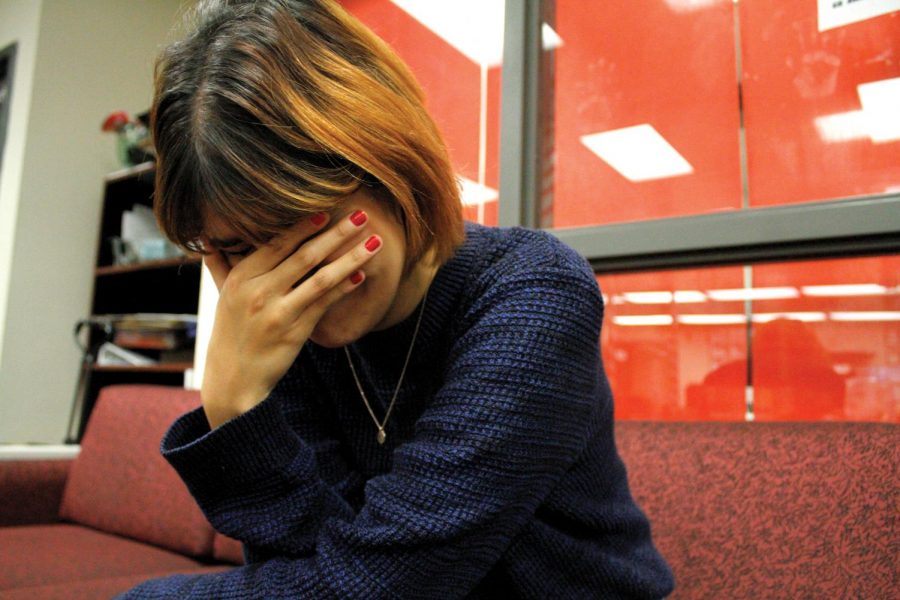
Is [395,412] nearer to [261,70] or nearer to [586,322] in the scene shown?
[586,322]

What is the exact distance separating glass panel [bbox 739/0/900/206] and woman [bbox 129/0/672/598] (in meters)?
0.73

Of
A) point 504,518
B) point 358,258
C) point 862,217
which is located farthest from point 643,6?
point 504,518

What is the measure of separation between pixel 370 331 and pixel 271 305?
0.14 meters

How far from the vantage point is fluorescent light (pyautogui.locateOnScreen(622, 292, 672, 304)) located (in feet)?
4.42

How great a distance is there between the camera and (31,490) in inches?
70.1

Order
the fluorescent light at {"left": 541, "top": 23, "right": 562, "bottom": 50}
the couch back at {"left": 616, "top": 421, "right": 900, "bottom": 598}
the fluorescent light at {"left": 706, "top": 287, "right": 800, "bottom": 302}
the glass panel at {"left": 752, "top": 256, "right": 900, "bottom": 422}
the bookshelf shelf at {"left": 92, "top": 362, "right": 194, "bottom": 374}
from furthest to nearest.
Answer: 1. the bookshelf shelf at {"left": 92, "top": 362, "right": 194, "bottom": 374}
2. the fluorescent light at {"left": 541, "top": 23, "right": 562, "bottom": 50}
3. the fluorescent light at {"left": 706, "top": 287, "right": 800, "bottom": 302}
4. the glass panel at {"left": 752, "top": 256, "right": 900, "bottom": 422}
5. the couch back at {"left": 616, "top": 421, "right": 900, "bottom": 598}

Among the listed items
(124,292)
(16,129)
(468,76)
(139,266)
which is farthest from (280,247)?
(16,129)

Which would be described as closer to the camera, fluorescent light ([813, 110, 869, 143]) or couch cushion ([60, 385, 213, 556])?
fluorescent light ([813, 110, 869, 143])

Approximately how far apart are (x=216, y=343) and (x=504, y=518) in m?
0.34

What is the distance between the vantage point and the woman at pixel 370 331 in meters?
0.59

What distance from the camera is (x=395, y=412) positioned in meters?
0.78

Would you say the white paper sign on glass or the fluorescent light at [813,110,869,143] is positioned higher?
the white paper sign on glass

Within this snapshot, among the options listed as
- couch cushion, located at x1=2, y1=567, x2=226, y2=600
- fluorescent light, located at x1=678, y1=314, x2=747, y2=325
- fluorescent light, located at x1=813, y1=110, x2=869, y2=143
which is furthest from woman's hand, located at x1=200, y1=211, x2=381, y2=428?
fluorescent light, located at x1=813, y1=110, x2=869, y2=143

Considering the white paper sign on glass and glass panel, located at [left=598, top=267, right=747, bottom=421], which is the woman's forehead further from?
the white paper sign on glass
